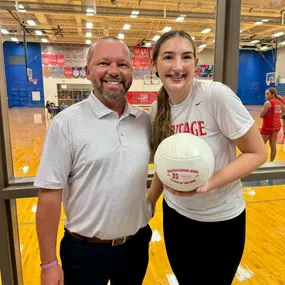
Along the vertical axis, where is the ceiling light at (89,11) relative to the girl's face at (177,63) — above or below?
above

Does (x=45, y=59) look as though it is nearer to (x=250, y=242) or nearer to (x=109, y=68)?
(x=109, y=68)

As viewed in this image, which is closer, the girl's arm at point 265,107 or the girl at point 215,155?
the girl at point 215,155

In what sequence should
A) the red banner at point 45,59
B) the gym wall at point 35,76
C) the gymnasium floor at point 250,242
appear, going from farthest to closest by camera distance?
the red banner at point 45,59, the gymnasium floor at point 250,242, the gym wall at point 35,76

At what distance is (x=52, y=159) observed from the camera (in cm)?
117

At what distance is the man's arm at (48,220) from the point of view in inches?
47.1

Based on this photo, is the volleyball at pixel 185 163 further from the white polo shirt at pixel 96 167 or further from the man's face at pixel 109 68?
the man's face at pixel 109 68

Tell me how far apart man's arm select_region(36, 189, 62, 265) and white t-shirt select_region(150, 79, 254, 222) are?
0.59 meters

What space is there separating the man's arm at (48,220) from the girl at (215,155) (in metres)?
0.53

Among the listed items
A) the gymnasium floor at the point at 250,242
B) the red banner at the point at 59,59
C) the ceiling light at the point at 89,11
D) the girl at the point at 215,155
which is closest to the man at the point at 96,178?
the girl at the point at 215,155

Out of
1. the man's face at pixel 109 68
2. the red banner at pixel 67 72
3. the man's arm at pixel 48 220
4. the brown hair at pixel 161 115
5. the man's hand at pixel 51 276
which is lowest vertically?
the man's hand at pixel 51 276

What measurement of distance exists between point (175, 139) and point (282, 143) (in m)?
7.05

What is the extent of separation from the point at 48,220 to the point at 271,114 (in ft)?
17.9

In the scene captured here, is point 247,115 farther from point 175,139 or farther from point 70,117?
point 70,117

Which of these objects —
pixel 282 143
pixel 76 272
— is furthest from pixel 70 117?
pixel 282 143
